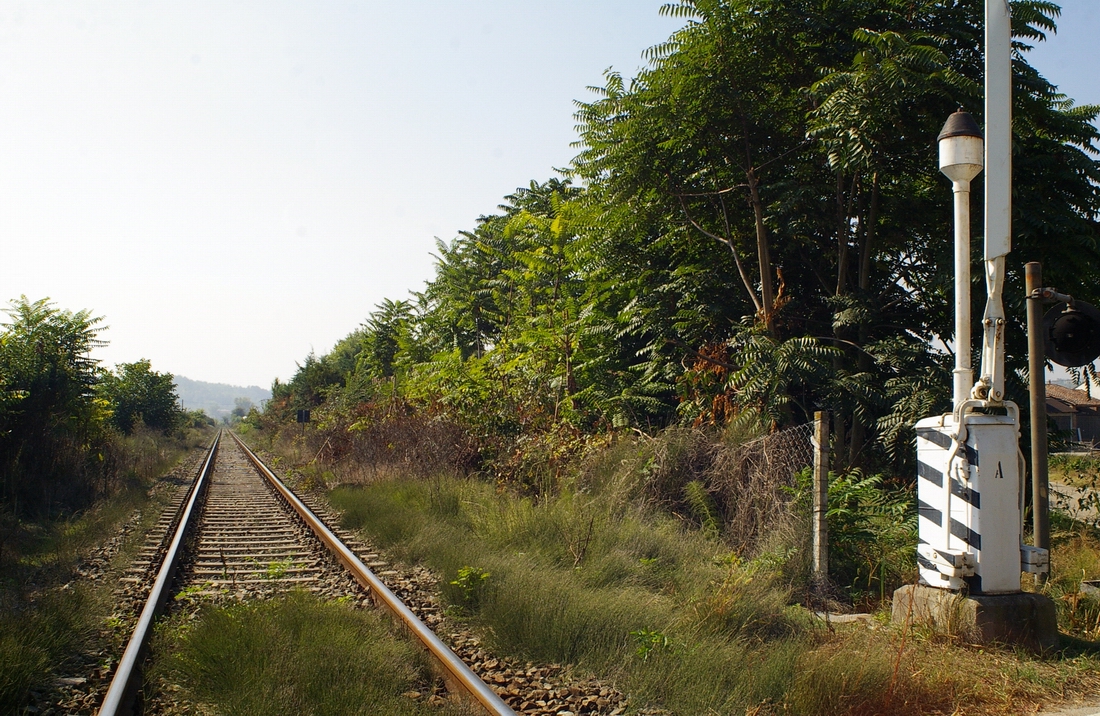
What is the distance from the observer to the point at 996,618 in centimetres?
606

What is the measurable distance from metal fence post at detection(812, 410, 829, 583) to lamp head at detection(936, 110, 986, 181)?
8.28 feet

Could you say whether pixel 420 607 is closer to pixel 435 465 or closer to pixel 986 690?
pixel 986 690

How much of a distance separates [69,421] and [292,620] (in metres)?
13.2

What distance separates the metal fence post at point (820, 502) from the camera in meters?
7.82

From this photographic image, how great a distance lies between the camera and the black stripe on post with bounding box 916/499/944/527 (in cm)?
654

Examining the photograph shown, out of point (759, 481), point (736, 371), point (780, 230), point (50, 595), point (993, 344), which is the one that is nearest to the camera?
point (993, 344)

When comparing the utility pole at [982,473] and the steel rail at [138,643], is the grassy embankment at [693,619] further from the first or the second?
the steel rail at [138,643]

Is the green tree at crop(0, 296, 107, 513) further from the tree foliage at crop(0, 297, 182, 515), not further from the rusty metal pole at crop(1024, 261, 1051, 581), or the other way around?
the rusty metal pole at crop(1024, 261, 1051, 581)

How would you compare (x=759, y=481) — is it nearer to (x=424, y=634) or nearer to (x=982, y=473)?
(x=982, y=473)

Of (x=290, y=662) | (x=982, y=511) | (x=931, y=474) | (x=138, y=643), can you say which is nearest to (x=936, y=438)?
(x=931, y=474)

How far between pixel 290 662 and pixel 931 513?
5218 mm

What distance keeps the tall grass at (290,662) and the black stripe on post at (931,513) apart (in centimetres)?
427

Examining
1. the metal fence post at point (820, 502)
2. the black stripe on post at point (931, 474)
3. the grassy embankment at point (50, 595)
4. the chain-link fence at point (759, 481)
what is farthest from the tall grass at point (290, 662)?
the chain-link fence at point (759, 481)

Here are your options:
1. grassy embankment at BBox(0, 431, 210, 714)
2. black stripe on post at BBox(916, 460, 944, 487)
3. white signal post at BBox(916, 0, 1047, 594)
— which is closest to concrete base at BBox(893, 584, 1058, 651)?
white signal post at BBox(916, 0, 1047, 594)
